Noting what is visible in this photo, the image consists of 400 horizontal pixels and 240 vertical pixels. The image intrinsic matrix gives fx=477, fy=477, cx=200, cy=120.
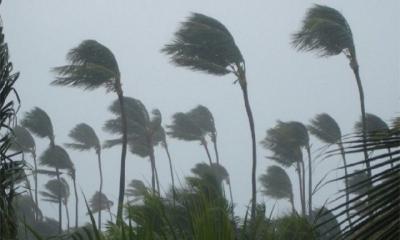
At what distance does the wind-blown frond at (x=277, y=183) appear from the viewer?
42469 mm

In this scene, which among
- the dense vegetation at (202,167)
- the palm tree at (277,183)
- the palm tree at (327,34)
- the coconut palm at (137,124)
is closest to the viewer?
the dense vegetation at (202,167)

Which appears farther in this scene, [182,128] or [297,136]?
[182,128]

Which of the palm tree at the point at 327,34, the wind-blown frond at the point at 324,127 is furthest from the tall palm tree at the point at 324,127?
the palm tree at the point at 327,34

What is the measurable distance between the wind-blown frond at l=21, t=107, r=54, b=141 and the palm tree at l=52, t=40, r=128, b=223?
Result: 1231cm

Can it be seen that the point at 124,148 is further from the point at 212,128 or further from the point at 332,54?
the point at 212,128

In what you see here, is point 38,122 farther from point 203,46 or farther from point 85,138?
point 203,46

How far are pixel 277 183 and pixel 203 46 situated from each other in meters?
27.2

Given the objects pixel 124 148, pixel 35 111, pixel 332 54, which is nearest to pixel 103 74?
pixel 124 148

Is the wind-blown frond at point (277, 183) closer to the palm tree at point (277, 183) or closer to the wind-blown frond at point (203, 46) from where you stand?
the palm tree at point (277, 183)

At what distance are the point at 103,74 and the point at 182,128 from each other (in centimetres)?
2067

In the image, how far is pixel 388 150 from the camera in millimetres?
1951

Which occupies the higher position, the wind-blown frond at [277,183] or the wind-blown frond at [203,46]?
the wind-blown frond at [203,46]

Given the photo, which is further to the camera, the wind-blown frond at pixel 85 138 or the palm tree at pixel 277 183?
the palm tree at pixel 277 183

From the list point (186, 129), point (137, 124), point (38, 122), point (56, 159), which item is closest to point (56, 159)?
point (56, 159)
